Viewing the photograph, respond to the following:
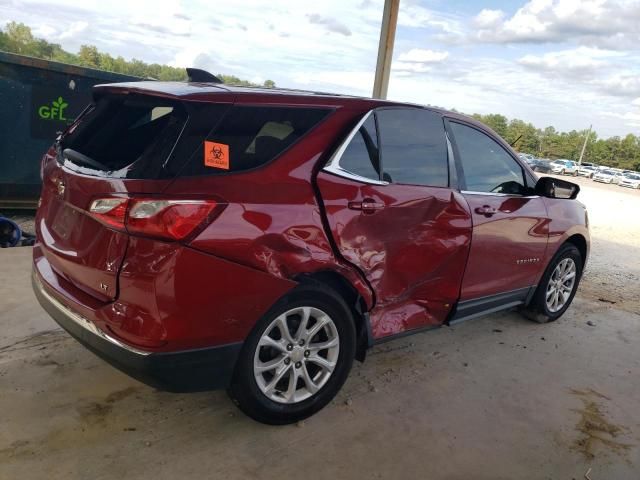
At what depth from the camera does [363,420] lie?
2930 millimetres

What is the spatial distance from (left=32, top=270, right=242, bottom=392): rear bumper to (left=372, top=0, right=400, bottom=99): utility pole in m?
5.70

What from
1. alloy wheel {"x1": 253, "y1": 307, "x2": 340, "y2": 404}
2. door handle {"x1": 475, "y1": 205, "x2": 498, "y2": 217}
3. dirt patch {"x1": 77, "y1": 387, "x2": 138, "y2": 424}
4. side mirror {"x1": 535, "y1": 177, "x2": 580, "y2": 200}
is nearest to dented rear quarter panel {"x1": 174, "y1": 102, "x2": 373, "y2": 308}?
alloy wheel {"x1": 253, "y1": 307, "x2": 340, "y2": 404}

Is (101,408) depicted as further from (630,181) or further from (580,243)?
(630,181)

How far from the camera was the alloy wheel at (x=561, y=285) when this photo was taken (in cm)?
467

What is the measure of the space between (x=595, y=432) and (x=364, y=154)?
2.08m

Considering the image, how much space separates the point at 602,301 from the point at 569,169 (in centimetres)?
5225

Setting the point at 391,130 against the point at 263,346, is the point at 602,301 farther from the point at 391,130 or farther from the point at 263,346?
the point at 263,346

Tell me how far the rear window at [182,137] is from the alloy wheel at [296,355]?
2.67 ft

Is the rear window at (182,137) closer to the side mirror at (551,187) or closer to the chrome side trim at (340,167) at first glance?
the chrome side trim at (340,167)

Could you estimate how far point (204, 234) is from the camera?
7.34ft

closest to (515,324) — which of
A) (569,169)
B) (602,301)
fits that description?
(602,301)

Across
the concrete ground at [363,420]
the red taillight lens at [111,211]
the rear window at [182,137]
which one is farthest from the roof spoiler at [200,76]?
the concrete ground at [363,420]

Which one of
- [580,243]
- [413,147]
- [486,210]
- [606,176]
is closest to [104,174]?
[413,147]

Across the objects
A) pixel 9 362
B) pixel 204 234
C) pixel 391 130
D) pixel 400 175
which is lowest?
pixel 9 362
